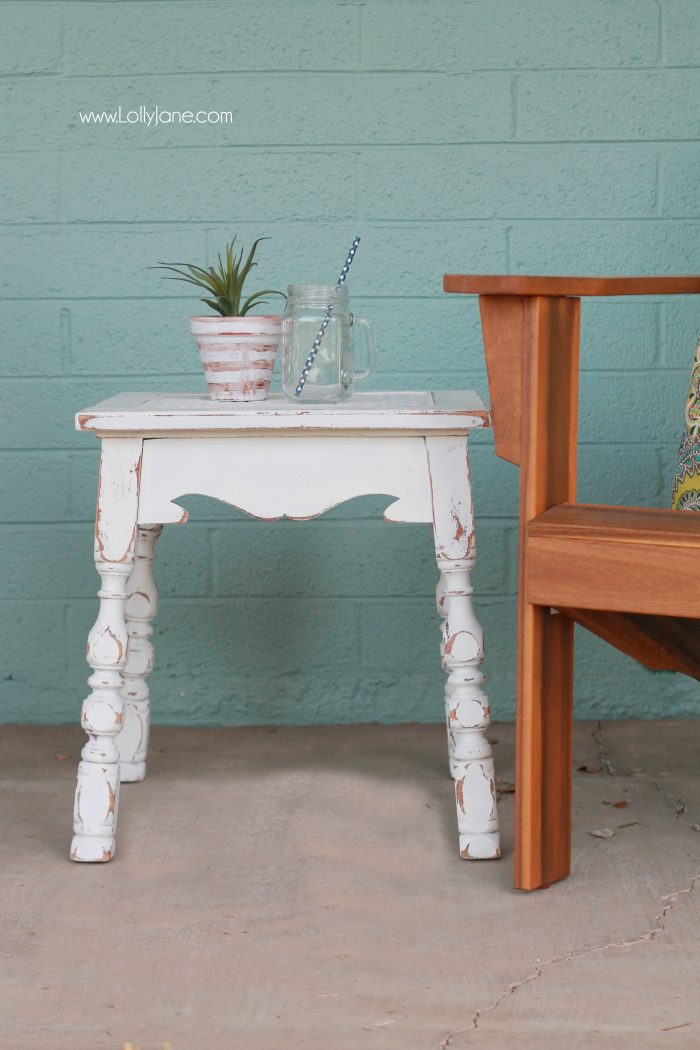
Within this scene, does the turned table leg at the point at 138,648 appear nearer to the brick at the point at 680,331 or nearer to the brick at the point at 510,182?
the brick at the point at 510,182

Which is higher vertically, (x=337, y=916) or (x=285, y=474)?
(x=285, y=474)

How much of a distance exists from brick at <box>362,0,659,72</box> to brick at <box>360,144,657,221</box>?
0.55ft

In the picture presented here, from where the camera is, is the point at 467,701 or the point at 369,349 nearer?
the point at 467,701

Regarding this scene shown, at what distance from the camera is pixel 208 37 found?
8.13 ft

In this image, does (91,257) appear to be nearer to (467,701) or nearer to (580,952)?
(467,701)

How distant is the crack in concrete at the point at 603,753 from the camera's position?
229 centimetres

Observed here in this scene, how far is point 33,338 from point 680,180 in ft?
4.18

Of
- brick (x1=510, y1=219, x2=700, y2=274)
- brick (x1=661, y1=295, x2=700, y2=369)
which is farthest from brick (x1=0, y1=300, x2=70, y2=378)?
brick (x1=661, y1=295, x2=700, y2=369)

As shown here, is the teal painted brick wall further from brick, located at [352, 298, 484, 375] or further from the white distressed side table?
the white distressed side table

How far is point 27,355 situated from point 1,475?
9.4 inches

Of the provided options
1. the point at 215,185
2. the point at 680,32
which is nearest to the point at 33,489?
the point at 215,185

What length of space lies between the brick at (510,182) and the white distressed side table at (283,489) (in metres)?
0.77

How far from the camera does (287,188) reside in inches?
98.6

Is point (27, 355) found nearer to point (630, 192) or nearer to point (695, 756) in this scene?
point (630, 192)
